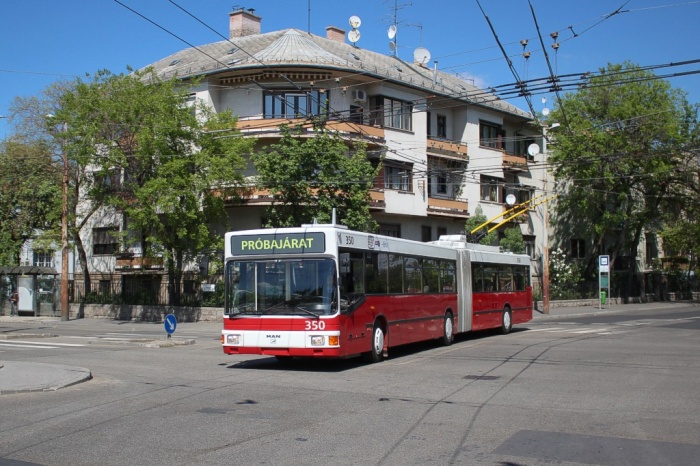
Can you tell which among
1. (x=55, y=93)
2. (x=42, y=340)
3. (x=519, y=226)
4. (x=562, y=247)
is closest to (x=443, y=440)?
(x=42, y=340)

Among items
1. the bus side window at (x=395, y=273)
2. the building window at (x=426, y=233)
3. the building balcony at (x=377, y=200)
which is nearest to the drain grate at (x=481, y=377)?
the bus side window at (x=395, y=273)

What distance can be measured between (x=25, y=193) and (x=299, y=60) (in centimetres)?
1736

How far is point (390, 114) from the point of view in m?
39.8

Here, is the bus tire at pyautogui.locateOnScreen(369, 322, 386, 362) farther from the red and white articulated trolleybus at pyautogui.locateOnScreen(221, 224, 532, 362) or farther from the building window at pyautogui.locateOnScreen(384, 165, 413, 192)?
the building window at pyautogui.locateOnScreen(384, 165, 413, 192)

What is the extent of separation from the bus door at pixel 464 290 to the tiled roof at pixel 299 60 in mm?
13154

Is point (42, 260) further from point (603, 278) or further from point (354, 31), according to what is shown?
point (603, 278)

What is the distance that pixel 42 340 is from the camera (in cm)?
2470

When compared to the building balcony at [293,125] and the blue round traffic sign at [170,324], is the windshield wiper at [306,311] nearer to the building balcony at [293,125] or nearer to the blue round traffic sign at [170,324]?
the blue round traffic sign at [170,324]

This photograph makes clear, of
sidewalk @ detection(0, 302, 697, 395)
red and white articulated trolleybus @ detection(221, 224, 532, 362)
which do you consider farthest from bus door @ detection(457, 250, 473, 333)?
sidewalk @ detection(0, 302, 697, 395)

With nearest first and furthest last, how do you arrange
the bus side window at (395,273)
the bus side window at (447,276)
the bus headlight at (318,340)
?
the bus headlight at (318,340)
the bus side window at (395,273)
the bus side window at (447,276)

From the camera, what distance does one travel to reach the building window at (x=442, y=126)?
46.3 meters

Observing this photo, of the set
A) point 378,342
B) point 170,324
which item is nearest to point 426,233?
point 170,324

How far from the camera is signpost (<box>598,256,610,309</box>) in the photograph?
45.4 m

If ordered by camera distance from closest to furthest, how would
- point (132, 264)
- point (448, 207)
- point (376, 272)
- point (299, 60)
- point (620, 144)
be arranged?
point (376, 272)
point (299, 60)
point (132, 264)
point (448, 207)
point (620, 144)
